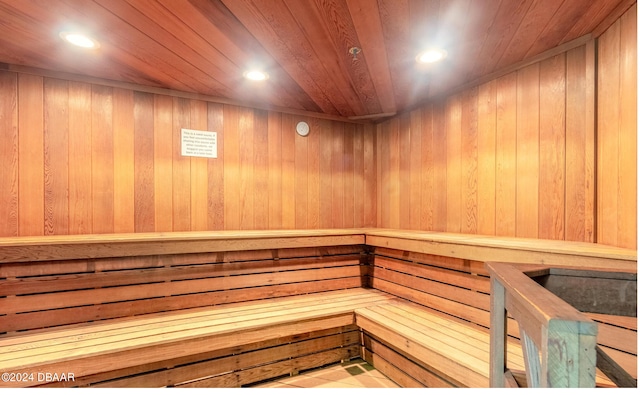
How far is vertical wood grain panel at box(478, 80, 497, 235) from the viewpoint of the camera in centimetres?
257

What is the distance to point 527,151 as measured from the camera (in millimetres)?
2336

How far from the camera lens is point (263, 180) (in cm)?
329

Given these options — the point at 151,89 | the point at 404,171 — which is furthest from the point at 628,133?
the point at 151,89

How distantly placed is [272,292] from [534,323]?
2.39m

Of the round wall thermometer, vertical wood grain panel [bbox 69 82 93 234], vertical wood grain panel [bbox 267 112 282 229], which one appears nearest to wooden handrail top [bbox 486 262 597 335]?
vertical wood grain panel [bbox 267 112 282 229]

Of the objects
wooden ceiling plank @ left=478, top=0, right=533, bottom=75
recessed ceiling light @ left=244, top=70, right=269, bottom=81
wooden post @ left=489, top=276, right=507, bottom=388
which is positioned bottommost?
wooden post @ left=489, top=276, right=507, bottom=388

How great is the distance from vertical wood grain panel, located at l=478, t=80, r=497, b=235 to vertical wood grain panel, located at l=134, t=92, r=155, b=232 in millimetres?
3015

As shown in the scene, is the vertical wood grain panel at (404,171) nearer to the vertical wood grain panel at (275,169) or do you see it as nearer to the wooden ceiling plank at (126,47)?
the vertical wood grain panel at (275,169)

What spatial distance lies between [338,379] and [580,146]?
2.48m

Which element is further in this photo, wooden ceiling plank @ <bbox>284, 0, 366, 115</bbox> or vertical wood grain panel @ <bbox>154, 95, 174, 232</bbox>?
vertical wood grain panel @ <bbox>154, 95, 174, 232</bbox>

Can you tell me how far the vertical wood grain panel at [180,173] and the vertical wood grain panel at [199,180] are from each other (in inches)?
1.5

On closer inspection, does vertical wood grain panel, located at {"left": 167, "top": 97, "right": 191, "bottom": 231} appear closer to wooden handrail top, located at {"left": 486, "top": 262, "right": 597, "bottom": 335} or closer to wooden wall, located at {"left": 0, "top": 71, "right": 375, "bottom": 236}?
wooden wall, located at {"left": 0, "top": 71, "right": 375, "bottom": 236}

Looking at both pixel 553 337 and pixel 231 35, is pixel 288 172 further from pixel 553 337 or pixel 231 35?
pixel 553 337
